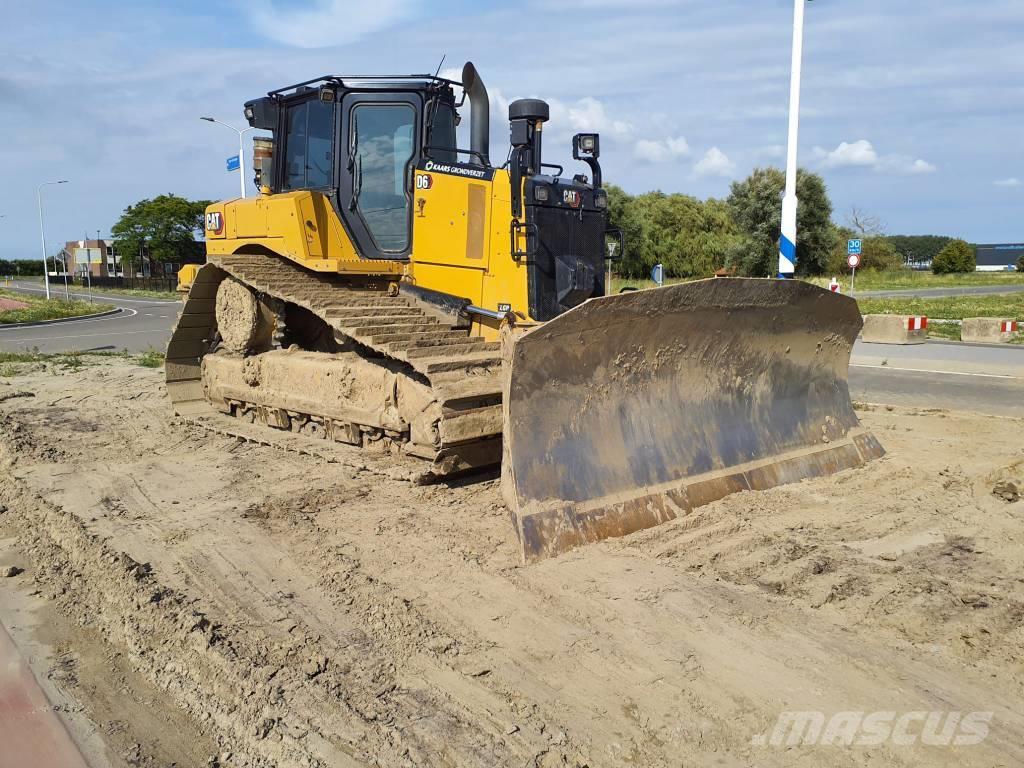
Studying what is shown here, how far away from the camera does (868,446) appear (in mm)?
6555

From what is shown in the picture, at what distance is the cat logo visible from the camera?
852 centimetres

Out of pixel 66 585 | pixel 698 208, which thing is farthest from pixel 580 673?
pixel 698 208

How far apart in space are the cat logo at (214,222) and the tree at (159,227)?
181ft

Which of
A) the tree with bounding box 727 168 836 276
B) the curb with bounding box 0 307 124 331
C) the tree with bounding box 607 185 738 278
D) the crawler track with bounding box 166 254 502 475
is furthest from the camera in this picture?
the tree with bounding box 607 185 738 278

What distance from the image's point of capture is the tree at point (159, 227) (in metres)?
59.7

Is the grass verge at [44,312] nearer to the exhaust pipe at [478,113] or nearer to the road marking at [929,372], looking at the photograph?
the exhaust pipe at [478,113]

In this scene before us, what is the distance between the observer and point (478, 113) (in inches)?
293

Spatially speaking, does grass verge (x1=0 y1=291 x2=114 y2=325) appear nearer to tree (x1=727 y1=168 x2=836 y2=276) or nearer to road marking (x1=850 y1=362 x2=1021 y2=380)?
road marking (x1=850 y1=362 x2=1021 y2=380)

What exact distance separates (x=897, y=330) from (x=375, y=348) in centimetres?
1327

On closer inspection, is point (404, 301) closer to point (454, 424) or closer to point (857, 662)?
point (454, 424)

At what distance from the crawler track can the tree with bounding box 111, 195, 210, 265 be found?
182ft

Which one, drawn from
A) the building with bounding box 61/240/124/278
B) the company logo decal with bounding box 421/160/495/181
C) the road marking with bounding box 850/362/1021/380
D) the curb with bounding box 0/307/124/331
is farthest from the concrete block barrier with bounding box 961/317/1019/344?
the building with bounding box 61/240/124/278

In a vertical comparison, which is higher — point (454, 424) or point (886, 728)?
point (454, 424)

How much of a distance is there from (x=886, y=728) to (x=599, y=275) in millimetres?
4671
